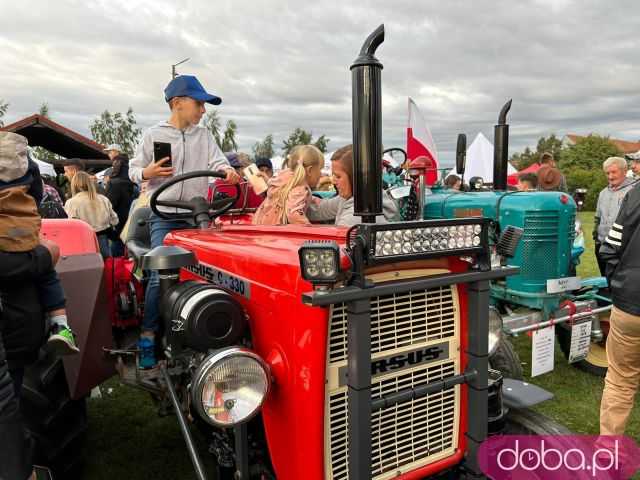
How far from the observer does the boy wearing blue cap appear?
9.05 feet

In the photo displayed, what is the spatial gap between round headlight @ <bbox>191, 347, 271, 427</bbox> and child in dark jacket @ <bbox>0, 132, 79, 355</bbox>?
2.67ft

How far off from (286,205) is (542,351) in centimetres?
206

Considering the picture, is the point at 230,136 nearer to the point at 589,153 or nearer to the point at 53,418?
the point at 589,153

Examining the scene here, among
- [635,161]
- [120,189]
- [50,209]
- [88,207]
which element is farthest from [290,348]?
[120,189]

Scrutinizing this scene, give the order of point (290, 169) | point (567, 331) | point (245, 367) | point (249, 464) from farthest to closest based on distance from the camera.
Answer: point (567, 331)
point (290, 169)
point (249, 464)
point (245, 367)

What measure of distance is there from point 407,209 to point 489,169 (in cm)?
800

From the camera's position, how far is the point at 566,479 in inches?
73.7

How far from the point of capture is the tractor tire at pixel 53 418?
6.36 feet

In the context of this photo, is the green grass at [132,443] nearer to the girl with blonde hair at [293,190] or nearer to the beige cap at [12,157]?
the girl with blonde hair at [293,190]

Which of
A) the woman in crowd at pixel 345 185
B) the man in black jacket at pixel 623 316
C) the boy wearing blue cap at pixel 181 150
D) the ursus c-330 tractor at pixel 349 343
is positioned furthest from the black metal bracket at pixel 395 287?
the boy wearing blue cap at pixel 181 150

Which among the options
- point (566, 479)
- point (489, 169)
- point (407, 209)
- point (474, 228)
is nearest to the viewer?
point (474, 228)

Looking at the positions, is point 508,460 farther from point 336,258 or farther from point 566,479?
point 336,258

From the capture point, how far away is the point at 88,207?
5555 mm

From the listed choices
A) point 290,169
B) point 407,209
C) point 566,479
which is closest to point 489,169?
point 407,209
